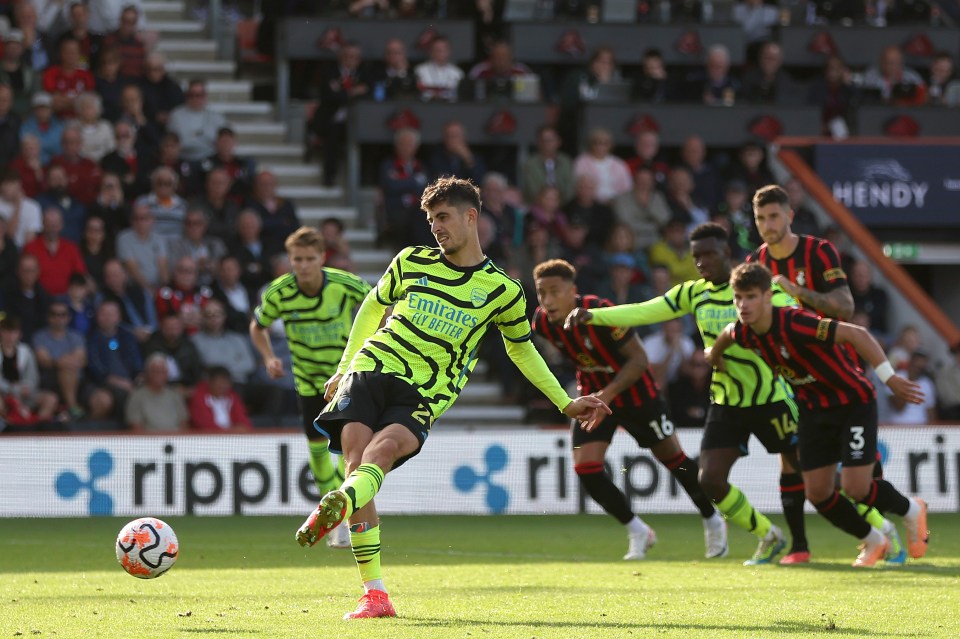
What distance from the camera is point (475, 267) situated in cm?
763

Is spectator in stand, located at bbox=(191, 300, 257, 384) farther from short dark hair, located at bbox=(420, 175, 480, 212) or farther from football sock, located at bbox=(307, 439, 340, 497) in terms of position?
→ short dark hair, located at bbox=(420, 175, 480, 212)

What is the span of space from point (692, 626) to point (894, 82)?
1619 cm

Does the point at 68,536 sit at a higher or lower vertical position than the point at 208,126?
lower

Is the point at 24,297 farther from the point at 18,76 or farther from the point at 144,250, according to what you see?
the point at 18,76

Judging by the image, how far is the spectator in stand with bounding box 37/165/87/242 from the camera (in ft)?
55.6

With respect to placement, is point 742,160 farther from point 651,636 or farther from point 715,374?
point 651,636

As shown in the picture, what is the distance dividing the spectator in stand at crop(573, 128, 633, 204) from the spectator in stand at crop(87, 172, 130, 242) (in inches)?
222

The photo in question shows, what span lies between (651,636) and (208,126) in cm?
1358

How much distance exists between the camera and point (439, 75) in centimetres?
2009

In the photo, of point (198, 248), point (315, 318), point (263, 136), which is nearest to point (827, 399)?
point (315, 318)

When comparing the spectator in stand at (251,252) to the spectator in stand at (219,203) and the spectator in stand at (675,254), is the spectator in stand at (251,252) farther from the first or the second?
the spectator in stand at (675,254)

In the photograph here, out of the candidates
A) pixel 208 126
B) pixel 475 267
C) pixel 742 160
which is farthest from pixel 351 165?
pixel 475 267

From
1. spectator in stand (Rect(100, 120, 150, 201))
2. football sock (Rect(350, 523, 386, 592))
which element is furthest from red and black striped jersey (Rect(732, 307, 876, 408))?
spectator in stand (Rect(100, 120, 150, 201))

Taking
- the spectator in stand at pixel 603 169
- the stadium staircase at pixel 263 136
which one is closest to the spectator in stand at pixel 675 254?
the spectator in stand at pixel 603 169
